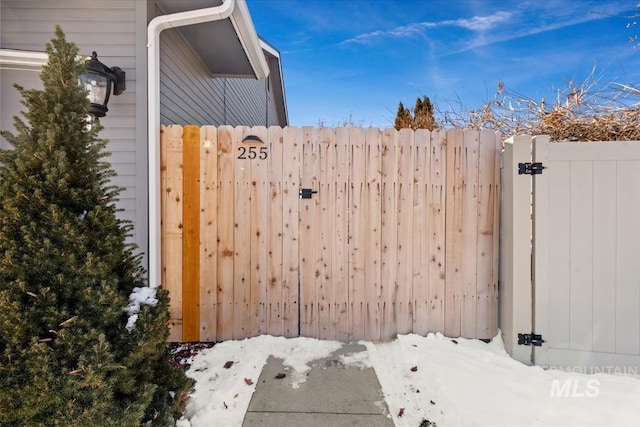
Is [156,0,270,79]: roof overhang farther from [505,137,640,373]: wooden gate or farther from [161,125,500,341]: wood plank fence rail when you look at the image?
[505,137,640,373]: wooden gate

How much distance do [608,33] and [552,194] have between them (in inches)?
134

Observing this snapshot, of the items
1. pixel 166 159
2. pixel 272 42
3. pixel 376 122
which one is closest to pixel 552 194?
pixel 166 159

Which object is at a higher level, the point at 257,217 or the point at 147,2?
the point at 147,2

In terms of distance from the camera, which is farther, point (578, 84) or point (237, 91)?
point (237, 91)

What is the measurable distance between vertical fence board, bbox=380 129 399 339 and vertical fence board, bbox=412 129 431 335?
0.59 feet

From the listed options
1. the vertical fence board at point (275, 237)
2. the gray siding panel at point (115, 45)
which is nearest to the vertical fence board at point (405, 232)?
the vertical fence board at point (275, 237)

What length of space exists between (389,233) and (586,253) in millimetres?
1513

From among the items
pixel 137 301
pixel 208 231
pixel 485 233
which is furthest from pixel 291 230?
pixel 485 233

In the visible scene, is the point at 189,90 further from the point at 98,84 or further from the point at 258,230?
the point at 258,230

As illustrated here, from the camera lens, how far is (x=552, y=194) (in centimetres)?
254

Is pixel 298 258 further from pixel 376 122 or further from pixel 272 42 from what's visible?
pixel 272 42

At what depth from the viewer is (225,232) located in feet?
9.43

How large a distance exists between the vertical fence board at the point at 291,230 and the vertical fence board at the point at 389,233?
2.52 feet

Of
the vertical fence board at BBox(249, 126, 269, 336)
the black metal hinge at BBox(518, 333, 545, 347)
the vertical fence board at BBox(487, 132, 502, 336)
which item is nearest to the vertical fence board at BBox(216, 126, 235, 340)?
the vertical fence board at BBox(249, 126, 269, 336)
